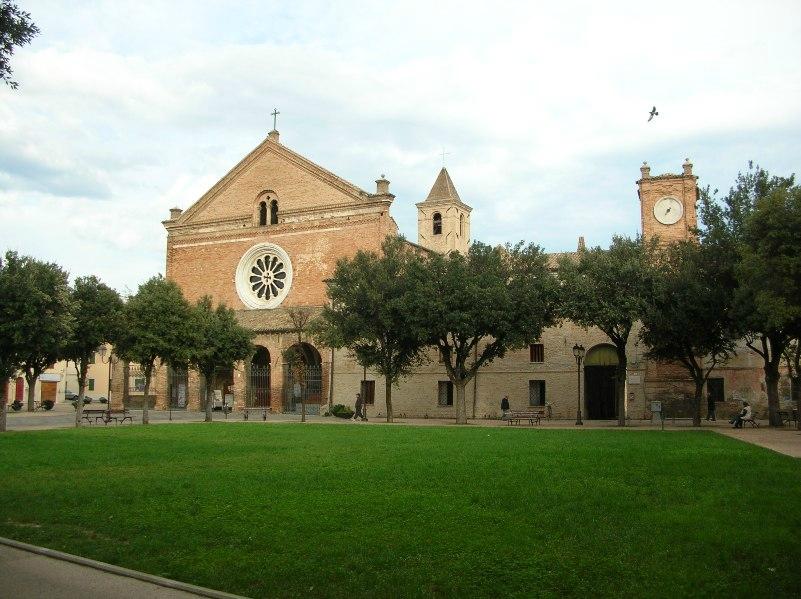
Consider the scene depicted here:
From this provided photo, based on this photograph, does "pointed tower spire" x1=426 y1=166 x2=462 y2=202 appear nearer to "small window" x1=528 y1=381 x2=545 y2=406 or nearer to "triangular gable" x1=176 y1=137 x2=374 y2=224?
"triangular gable" x1=176 y1=137 x2=374 y2=224

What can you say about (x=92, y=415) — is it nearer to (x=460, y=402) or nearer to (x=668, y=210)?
(x=460, y=402)

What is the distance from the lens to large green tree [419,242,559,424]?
33969 mm

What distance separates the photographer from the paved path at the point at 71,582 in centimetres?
730

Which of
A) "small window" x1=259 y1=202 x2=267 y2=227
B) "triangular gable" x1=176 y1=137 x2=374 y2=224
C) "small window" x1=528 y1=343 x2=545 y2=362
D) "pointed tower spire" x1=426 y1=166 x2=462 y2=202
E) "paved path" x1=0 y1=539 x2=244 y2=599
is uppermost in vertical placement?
"pointed tower spire" x1=426 y1=166 x2=462 y2=202

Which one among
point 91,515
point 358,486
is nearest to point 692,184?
point 358,486

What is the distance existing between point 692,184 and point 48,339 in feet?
118

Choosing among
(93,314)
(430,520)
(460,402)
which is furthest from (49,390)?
(430,520)

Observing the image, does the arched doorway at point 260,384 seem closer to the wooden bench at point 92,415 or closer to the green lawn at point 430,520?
the wooden bench at point 92,415

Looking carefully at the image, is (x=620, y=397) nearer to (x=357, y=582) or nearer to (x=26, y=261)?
(x=26, y=261)

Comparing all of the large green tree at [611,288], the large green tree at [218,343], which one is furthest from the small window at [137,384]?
the large green tree at [611,288]

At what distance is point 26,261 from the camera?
27047mm

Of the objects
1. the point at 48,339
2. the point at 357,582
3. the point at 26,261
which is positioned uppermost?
the point at 26,261

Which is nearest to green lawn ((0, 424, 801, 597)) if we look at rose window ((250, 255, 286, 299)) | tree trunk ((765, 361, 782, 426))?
tree trunk ((765, 361, 782, 426))

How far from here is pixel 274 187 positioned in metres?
52.0
